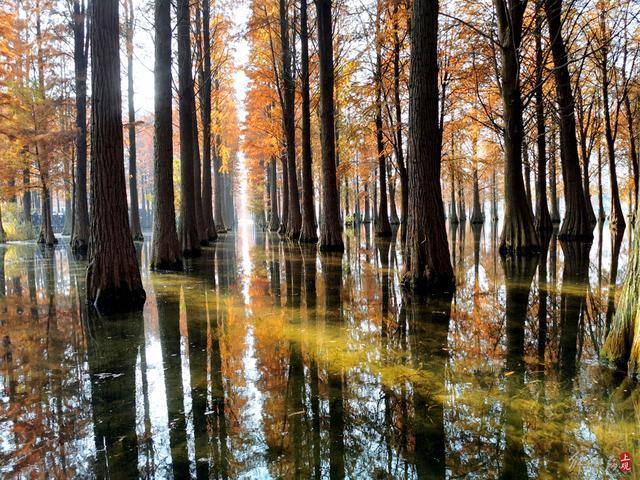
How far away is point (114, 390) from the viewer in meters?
3.33

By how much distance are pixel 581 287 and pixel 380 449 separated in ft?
20.4

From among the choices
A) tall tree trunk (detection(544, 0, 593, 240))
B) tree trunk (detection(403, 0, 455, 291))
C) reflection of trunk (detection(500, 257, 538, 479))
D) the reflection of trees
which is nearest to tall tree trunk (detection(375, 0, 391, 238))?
tall tree trunk (detection(544, 0, 593, 240))

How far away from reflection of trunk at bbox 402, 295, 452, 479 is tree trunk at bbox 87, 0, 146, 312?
4.32 m

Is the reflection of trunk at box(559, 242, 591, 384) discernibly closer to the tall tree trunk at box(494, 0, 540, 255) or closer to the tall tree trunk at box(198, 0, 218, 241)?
the tall tree trunk at box(494, 0, 540, 255)

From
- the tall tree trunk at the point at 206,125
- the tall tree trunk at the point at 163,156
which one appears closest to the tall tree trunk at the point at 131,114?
the tall tree trunk at the point at 206,125

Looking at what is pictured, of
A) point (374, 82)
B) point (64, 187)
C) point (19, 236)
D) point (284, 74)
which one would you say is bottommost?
point (19, 236)

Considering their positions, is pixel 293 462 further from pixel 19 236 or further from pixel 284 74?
pixel 19 236

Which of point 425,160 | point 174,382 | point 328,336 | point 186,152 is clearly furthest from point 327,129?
point 174,382

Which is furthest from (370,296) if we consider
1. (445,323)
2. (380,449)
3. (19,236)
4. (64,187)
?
(19,236)

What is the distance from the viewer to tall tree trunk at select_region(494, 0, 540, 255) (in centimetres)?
1154

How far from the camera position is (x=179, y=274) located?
387 inches

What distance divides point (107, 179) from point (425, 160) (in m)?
5.07

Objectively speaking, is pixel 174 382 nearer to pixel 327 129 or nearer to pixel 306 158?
pixel 327 129

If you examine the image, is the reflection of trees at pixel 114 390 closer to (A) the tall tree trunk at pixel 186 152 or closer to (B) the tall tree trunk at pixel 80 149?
(A) the tall tree trunk at pixel 186 152
